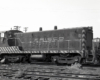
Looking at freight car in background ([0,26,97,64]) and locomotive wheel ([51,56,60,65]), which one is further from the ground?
freight car in background ([0,26,97,64])

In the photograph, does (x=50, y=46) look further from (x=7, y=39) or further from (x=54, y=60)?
(x=7, y=39)

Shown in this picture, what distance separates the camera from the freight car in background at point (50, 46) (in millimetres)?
15156

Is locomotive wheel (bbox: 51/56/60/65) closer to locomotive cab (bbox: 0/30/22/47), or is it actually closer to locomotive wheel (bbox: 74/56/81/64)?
locomotive wheel (bbox: 74/56/81/64)

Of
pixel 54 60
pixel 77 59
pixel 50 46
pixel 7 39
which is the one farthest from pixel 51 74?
pixel 7 39

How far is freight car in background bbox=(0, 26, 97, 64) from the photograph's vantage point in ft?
49.7

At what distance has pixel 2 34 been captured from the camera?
18.8m

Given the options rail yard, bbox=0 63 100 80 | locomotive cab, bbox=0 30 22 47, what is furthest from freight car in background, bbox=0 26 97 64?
rail yard, bbox=0 63 100 80

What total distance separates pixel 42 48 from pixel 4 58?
4783 millimetres

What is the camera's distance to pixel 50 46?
1677cm

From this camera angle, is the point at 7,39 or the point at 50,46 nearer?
the point at 50,46

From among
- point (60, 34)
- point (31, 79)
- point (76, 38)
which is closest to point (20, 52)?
point (60, 34)

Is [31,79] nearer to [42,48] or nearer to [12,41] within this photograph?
[42,48]

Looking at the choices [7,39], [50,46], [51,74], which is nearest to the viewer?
[51,74]

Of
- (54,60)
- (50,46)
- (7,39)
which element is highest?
(7,39)
